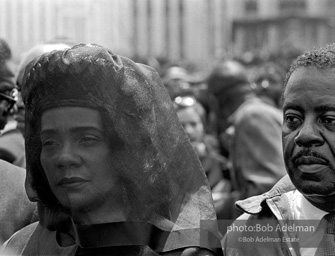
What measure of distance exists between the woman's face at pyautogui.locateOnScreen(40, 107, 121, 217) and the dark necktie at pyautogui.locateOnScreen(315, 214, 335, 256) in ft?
2.46

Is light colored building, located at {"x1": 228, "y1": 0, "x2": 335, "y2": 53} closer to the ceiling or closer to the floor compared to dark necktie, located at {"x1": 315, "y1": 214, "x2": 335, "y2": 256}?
closer to the floor

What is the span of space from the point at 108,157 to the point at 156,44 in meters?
54.5

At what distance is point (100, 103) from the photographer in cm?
345

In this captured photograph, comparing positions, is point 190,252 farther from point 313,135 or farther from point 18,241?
point 18,241

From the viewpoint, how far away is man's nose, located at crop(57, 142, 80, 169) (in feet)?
11.3

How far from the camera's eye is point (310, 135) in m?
3.46

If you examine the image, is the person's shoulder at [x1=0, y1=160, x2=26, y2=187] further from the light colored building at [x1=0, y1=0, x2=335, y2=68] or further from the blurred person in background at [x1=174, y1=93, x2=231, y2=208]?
the light colored building at [x1=0, y1=0, x2=335, y2=68]

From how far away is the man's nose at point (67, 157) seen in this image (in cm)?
343

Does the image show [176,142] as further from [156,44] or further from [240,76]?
[156,44]

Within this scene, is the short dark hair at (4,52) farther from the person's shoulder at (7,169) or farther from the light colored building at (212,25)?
the light colored building at (212,25)

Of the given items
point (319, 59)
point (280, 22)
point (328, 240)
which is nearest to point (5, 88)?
point (319, 59)

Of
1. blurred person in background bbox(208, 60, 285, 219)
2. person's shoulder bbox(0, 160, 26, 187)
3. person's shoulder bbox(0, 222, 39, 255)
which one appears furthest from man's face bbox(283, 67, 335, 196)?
blurred person in background bbox(208, 60, 285, 219)

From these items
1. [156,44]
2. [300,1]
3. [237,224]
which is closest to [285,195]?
[237,224]

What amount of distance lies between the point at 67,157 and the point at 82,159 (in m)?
0.06
